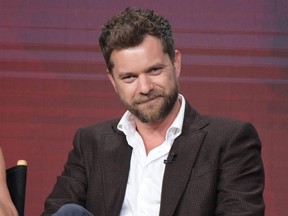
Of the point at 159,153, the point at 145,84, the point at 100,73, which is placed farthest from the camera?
the point at 100,73

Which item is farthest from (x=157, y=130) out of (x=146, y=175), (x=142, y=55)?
(x=142, y=55)

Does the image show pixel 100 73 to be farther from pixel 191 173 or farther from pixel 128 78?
pixel 191 173

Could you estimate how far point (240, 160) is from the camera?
2516 mm

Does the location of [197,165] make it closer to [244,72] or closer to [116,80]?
[116,80]

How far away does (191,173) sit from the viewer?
99.7 inches

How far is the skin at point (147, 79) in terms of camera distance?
2.51 meters

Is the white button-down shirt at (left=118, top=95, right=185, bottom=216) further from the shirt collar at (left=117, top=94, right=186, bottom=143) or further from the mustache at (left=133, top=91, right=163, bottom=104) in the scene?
the mustache at (left=133, top=91, right=163, bottom=104)

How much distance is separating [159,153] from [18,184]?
54 cm

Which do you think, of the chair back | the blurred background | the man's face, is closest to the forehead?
the man's face

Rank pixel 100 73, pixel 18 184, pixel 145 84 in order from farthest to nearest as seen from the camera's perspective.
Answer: pixel 100 73, pixel 18 184, pixel 145 84

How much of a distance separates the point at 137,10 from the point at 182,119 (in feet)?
1.33

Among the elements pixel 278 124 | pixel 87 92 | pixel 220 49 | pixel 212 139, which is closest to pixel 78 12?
pixel 87 92

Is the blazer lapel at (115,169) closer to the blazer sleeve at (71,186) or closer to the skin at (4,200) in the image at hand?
the blazer sleeve at (71,186)

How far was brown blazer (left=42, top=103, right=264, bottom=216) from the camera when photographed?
2488 millimetres
